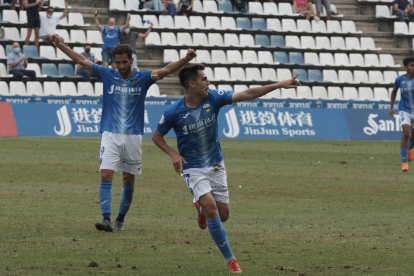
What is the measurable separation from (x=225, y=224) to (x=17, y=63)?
689 inches

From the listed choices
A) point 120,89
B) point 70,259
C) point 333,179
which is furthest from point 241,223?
point 333,179

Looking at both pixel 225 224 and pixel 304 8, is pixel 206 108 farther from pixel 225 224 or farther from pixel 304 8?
pixel 304 8

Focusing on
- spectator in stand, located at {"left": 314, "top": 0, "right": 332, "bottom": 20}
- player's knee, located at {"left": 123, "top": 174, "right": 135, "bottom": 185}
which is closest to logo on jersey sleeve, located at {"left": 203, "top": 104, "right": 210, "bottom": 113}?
player's knee, located at {"left": 123, "top": 174, "right": 135, "bottom": 185}

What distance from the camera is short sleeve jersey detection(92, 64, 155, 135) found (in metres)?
8.30

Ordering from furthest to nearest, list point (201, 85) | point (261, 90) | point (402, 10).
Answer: point (402, 10) < point (201, 85) < point (261, 90)

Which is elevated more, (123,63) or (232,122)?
(123,63)

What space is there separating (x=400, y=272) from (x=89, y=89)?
2077 cm

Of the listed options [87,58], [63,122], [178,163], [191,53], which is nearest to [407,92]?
[191,53]

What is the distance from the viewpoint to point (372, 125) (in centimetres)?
2583

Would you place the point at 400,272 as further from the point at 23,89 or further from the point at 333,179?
the point at 23,89

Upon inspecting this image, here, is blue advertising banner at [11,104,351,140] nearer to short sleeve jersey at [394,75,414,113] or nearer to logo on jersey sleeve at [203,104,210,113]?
short sleeve jersey at [394,75,414,113]

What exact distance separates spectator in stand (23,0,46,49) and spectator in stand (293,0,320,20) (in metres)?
12.5

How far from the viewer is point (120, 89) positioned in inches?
327

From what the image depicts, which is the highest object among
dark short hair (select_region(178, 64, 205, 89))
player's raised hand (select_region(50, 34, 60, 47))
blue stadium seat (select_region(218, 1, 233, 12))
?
player's raised hand (select_region(50, 34, 60, 47))
